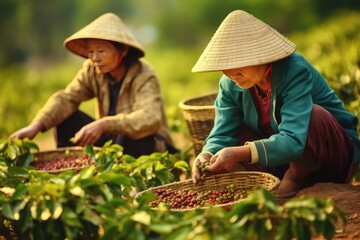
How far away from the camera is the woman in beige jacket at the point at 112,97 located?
4.73 metres

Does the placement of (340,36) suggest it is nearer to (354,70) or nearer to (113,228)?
(354,70)

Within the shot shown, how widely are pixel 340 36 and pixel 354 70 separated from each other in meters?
5.61

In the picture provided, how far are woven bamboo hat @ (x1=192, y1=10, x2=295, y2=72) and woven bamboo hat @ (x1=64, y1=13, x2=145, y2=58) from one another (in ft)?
4.08

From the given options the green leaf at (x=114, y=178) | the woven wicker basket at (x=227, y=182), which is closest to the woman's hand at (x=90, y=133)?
the woven wicker basket at (x=227, y=182)

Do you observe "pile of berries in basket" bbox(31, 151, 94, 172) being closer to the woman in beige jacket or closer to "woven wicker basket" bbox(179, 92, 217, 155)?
the woman in beige jacket

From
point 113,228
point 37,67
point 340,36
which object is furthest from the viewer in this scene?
point 37,67

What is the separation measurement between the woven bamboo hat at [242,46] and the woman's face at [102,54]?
1.27 metres

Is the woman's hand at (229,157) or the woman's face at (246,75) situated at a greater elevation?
the woman's face at (246,75)

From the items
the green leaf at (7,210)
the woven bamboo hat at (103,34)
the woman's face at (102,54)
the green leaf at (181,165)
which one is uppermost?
the woven bamboo hat at (103,34)

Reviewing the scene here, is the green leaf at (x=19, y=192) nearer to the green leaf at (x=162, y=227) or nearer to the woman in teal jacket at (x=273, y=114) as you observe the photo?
the green leaf at (x=162, y=227)

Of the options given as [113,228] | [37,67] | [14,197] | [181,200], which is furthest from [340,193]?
[37,67]

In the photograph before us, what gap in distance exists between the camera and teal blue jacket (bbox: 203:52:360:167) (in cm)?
343

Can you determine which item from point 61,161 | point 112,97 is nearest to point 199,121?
point 112,97

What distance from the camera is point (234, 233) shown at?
8.46 feet
